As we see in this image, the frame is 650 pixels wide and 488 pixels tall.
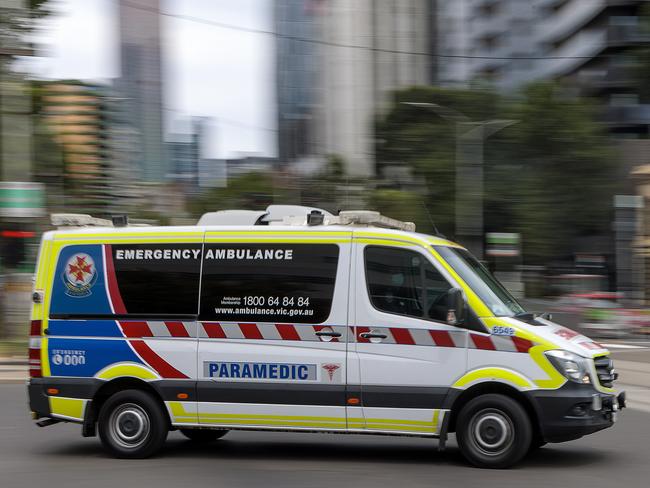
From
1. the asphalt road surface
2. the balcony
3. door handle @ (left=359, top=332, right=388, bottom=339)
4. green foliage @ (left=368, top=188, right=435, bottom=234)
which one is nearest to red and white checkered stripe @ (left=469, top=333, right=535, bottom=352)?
door handle @ (left=359, top=332, right=388, bottom=339)

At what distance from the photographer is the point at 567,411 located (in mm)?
7965

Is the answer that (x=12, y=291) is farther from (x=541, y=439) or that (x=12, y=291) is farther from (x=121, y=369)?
(x=541, y=439)

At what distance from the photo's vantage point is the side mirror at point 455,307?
8.04 meters

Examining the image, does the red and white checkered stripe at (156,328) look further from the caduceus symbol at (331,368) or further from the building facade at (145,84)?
the building facade at (145,84)

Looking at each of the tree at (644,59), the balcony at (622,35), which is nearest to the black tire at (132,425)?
the tree at (644,59)

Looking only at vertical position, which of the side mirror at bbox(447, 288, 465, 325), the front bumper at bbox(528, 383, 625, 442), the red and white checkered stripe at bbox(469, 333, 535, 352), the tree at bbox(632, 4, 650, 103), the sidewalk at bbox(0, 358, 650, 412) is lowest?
the sidewalk at bbox(0, 358, 650, 412)

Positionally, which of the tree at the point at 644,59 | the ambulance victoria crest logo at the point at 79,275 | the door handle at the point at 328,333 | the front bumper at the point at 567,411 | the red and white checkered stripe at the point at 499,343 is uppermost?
the tree at the point at 644,59

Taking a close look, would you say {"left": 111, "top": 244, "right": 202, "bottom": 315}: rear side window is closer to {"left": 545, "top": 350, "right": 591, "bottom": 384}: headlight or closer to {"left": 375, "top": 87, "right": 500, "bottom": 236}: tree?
{"left": 545, "top": 350, "right": 591, "bottom": 384}: headlight

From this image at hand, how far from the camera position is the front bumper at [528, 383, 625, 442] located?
314 inches

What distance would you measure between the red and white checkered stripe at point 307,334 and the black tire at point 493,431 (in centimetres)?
44

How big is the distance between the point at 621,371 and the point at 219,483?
10713 millimetres

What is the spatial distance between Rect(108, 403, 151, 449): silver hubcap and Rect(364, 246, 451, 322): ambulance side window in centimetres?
221

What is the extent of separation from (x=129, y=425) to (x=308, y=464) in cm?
157

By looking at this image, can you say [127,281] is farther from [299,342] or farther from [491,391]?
[491,391]
